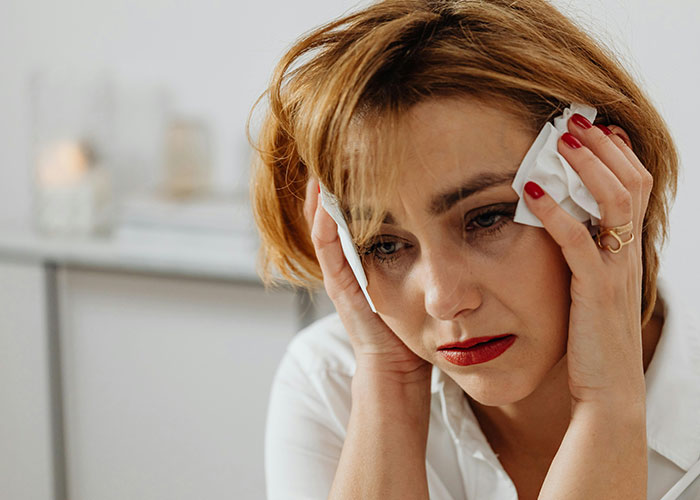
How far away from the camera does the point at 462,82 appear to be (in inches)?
33.5

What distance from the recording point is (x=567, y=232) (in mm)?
873

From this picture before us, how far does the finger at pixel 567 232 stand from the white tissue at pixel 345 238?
20 centimetres

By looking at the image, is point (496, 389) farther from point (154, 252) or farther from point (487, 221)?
point (154, 252)

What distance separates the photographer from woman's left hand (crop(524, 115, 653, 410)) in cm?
87

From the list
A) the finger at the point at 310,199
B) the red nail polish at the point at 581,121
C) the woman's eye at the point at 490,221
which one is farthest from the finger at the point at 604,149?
the finger at the point at 310,199

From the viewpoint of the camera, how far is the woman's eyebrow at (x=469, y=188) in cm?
86

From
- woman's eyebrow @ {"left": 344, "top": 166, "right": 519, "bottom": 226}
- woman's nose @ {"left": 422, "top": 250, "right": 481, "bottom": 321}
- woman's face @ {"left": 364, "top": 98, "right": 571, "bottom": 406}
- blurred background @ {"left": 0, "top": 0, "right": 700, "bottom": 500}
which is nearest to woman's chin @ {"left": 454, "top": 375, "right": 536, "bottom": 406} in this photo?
woman's face @ {"left": 364, "top": 98, "right": 571, "bottom": 406}

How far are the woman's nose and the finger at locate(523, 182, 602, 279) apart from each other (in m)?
0.09

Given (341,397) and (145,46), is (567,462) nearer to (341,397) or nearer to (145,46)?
(341,397)

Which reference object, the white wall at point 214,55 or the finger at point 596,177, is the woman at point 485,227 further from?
the white wall at point 214,55

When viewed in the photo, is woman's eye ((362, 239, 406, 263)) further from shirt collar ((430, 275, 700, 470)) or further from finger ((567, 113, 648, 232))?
shirt collar ((430, 275, 700, 470))

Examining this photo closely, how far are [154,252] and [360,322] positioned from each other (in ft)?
3.22

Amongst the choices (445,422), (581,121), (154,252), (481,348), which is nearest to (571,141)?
(581,121)

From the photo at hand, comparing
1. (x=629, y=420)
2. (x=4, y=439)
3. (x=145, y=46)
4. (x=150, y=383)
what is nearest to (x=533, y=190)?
(x=629, y=420)
